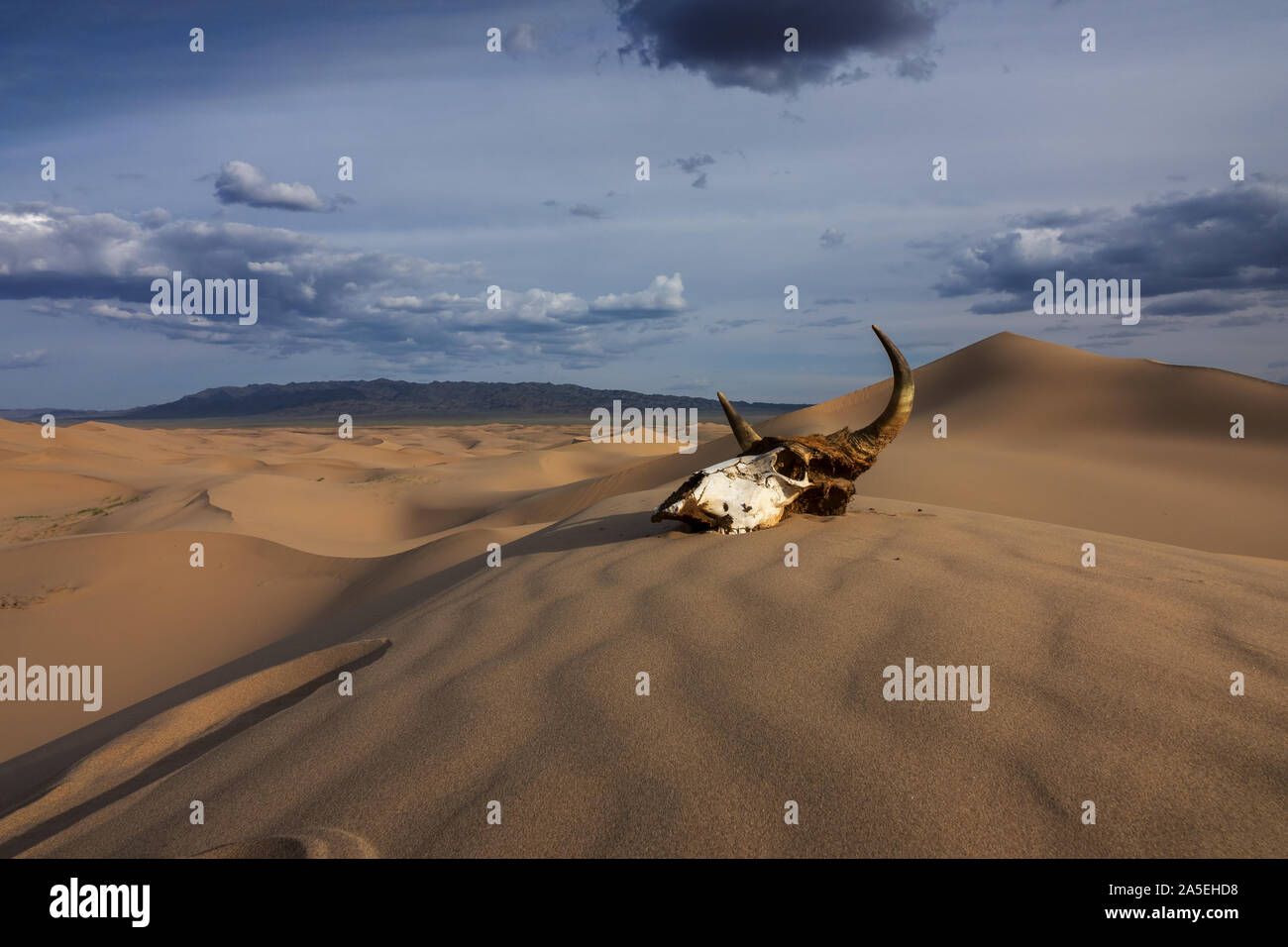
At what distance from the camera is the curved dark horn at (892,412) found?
4.22m

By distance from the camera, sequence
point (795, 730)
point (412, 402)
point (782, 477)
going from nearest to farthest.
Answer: point (795, 730) < point (782, 477) < point (412, 402)

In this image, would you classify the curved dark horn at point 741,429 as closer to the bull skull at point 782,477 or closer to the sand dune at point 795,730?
the bull skull at point 782,477

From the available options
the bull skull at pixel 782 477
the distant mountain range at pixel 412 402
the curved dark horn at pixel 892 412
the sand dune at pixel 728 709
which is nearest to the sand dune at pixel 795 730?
the sand dune at pixel 728 709

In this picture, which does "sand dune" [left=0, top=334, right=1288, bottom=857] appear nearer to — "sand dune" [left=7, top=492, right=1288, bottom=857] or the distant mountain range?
"sand dune" [left=7, top=492, right=1288, bottom=857]

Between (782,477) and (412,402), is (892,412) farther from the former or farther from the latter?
(412,402)

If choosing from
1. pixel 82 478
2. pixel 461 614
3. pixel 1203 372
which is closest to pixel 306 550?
pixel 461 614

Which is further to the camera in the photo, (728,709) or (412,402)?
(412,402)

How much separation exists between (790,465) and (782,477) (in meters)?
0.11

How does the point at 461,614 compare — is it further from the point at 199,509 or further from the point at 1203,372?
the point at 1203,372

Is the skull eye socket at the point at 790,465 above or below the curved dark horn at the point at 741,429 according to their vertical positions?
below

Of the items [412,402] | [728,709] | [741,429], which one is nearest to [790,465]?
[741,429]

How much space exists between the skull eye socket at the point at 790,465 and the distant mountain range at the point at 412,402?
7689 centimetres

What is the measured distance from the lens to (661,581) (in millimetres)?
3338

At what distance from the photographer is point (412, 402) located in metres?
108
